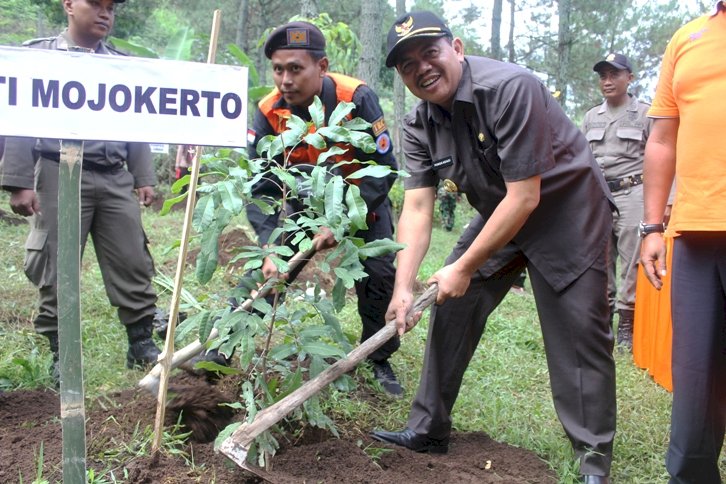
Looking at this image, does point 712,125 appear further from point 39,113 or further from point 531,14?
point 531,14

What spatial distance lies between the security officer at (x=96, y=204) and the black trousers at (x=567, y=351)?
1.71 m

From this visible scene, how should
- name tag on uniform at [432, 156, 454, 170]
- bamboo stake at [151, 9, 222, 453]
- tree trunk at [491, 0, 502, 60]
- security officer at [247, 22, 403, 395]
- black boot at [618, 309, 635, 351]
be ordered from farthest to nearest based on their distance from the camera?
tree trunk at [491, 0, 502, 60], black boot at [618, 309, 635, 351], security officer at [247, 22, 403, 395], name tag on uniform at [432, 156, 454, 170], bamboo stake at [151, 9, 222, 453]

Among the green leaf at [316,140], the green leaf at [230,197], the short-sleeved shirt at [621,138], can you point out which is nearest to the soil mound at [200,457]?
the green leaf at [230,197]

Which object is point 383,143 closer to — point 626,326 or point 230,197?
point 230,197

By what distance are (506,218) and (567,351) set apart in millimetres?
646

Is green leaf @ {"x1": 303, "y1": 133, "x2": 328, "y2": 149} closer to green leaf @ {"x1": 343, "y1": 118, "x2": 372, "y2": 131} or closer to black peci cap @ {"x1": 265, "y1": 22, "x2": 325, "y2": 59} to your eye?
green leaf @ {"x1": 343, "y1": 118, "x2": 372, "y2": 131}

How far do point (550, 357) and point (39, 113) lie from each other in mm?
2076

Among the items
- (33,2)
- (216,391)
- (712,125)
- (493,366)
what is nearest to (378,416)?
(216,391)

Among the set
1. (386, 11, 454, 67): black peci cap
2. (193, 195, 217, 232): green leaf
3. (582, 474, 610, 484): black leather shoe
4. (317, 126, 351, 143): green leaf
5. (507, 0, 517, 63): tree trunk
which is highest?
(507, 0, 517, 63): tree trunk

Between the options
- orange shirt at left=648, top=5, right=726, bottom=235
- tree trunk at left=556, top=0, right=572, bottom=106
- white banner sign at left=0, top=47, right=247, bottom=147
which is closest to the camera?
white banner sign at left=0, top=47, right=247, bottom=147

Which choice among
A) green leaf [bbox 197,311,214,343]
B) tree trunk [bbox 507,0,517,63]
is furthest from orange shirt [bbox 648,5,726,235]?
tree trunk [bbox 507,0,517,63]

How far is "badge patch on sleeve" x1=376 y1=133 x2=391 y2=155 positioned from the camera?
11.0ft

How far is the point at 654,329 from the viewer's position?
14.1ft

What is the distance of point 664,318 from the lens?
13.6 ft
